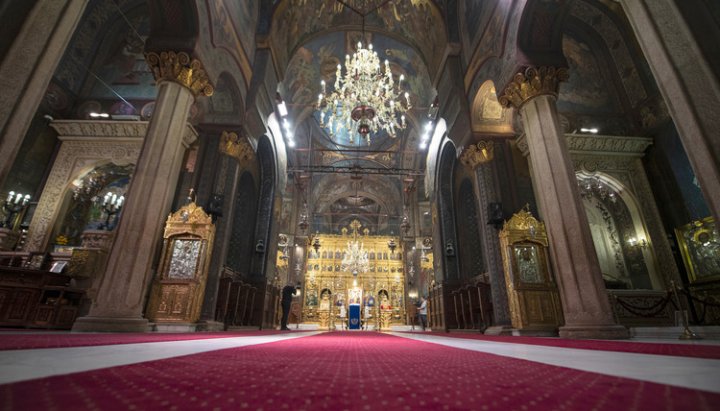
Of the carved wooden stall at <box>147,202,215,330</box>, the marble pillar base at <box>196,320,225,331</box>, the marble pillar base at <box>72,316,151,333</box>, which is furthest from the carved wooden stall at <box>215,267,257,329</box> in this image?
the marble pillar base at <box>72,316,151,333</box>

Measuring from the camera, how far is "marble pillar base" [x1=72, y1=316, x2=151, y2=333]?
3.89 m

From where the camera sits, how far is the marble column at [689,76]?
Answer: 8.61ft

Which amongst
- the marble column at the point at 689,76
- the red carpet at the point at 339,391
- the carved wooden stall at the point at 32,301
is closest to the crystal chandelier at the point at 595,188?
the marble column at the point at 689,76

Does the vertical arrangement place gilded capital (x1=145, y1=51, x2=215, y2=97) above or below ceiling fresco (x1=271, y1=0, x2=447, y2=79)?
below

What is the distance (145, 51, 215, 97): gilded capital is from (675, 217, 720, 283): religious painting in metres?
12.5

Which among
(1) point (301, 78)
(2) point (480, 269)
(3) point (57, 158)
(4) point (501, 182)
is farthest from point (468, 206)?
(3) point (57, 158)

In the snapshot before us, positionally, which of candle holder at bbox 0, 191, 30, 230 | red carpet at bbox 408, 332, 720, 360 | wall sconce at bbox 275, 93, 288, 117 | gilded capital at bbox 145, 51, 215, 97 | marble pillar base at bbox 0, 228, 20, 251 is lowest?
red carpet at bbox 408, 332, 720, 360

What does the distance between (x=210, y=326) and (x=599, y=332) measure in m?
6.68

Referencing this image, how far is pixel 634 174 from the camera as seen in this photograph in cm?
1009

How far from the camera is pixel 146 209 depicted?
4523 millimetres

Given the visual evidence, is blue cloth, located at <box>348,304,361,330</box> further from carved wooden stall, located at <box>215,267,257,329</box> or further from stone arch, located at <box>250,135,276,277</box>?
carved wooden stall, located at <box>215,267,257,329</box>

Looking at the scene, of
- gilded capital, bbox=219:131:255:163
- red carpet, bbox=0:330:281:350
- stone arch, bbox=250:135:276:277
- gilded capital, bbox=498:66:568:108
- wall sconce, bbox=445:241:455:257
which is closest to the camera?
red carpet, bbox=0:330:281:350

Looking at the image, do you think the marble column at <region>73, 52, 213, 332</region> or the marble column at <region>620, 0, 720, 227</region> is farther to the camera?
the marble column at <region>73, 52, 213, 332</region>

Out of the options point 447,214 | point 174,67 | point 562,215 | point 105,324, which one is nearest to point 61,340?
point 105,324
